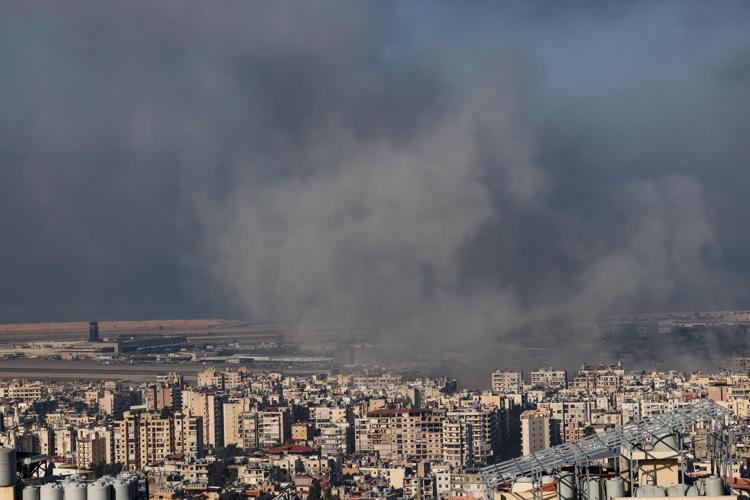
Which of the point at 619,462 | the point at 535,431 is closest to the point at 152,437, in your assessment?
the point at 535,431

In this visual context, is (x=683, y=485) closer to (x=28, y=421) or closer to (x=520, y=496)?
(x=520, y=496)

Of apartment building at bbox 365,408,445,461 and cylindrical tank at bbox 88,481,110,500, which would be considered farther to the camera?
apartment building at bbox 365,408,445,461

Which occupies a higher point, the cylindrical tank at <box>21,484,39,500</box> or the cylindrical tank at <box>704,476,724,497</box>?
the cylindrical tank at <box>21,484,39,500</box>

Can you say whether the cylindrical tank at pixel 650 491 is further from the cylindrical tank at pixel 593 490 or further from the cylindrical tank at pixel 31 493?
the cylindrical tank at pixel 31 493

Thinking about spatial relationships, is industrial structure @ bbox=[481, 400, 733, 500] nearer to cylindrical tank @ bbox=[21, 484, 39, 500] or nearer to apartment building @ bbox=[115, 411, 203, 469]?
cylindrical tank @ bbox=[21, 484, 39, 500]

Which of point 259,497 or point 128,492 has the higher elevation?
point 128,492

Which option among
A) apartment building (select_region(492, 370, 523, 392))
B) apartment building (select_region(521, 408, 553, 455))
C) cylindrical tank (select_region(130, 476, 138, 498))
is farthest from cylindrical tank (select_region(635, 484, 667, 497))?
apartment building (select_region(492, 370, 523, 392))

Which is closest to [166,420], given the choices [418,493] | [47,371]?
[418,493]
